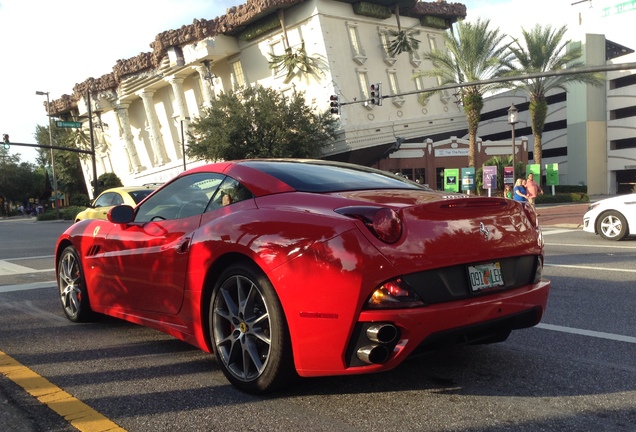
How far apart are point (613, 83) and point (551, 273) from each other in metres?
63.1

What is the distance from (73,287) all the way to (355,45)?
39.7 m

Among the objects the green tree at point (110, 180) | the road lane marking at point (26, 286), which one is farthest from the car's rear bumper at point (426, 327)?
the green tree at point (110, 180)

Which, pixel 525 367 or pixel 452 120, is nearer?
pixel 525 367

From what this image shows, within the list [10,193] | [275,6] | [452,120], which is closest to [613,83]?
[452,120]

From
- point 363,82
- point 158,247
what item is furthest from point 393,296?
point 363,82

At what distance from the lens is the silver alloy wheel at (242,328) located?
11.2ft

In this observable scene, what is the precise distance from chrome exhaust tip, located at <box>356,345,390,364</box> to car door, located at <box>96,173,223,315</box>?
147 centimetres

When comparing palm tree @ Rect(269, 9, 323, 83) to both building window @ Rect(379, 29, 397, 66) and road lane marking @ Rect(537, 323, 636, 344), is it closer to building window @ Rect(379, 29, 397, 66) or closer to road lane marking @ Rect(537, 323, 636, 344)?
building window @ Rect(379, 29, 397, 66)

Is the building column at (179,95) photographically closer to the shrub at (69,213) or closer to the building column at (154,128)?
the building column at (154,128)

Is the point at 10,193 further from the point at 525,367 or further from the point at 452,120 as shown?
the point at 525,367

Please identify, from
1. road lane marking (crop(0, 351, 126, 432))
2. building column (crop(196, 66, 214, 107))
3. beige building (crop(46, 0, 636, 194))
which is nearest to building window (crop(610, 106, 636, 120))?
beige building (crop(46, 0, 636, 194))

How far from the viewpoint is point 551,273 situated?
8125mm

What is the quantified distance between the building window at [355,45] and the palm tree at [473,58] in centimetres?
715

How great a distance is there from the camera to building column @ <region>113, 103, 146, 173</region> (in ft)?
202
